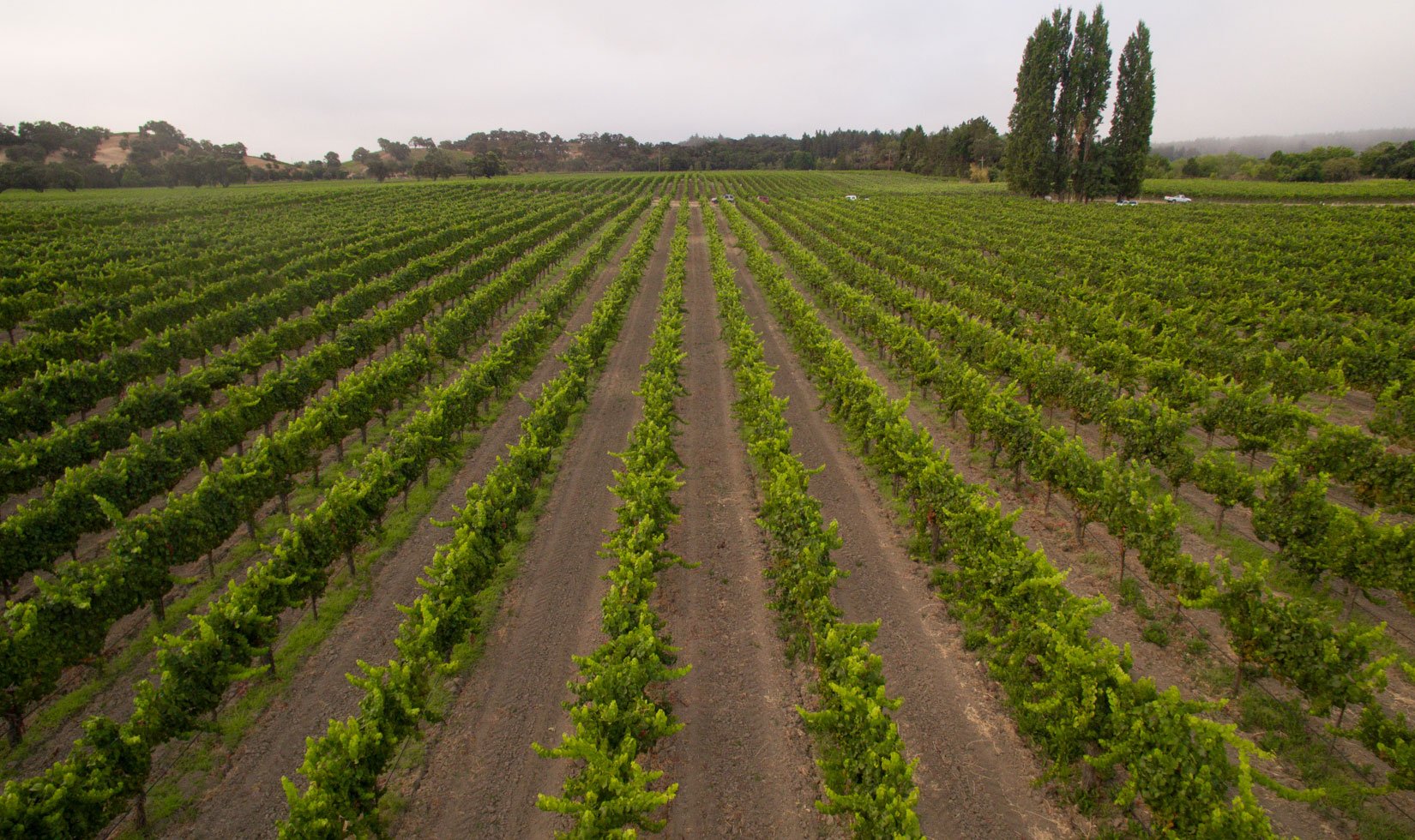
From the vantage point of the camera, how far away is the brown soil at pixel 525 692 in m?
9.39

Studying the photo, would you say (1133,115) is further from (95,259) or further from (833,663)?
(95,259)

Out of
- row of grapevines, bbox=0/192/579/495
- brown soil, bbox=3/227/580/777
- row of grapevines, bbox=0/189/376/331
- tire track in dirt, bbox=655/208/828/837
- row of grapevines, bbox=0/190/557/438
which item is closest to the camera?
tire track in dirt, bbox=655/208/828/837

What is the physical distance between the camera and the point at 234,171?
128625mm

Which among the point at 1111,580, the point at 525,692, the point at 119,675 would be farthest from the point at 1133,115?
the point at 119,675

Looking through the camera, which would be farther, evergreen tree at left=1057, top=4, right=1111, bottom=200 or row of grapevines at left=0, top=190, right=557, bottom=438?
evergreen tree at left=1057, top=4, right=1111, bottom=200

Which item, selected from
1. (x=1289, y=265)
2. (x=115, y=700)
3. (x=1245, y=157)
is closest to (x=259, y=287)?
(x=115, y=700)

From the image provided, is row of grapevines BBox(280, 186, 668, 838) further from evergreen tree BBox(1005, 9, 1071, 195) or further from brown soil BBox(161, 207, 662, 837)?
evergreen tree BBox(1005, 9, 1071, 195)

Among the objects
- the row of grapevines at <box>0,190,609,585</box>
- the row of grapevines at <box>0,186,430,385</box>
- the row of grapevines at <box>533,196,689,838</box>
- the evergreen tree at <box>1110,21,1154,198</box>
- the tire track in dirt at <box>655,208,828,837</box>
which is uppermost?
the evergreen tree at <box>1110,21,1154,198</box>

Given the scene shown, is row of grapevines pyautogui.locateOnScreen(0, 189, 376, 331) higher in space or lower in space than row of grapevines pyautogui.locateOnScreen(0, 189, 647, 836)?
higher

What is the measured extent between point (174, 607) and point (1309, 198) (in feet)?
370

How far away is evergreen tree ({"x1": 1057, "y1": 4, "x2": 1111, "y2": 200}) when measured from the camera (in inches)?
3447

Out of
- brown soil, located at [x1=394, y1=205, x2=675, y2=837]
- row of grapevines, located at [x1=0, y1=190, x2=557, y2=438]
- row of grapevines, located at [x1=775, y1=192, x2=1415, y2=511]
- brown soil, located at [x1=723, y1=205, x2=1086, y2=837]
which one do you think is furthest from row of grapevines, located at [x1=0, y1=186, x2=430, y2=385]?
row of grapevines, located at [x1=775, y1=192, x2=1415, y2=511]

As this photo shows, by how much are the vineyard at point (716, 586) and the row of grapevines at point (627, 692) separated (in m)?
0.07

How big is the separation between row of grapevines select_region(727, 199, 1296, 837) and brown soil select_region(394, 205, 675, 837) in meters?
7.16
